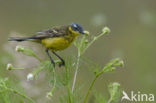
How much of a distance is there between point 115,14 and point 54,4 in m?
0.99

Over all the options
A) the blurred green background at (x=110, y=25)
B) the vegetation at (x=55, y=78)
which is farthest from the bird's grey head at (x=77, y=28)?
the blurred green background at (x=110, y=25)

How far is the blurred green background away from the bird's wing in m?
0.96

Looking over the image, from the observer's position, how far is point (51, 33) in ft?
10.7

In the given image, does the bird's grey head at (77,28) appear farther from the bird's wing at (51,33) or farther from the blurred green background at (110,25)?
the blurred green background at (110,25)

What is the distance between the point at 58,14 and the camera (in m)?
5.66

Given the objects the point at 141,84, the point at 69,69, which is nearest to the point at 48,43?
the point at 69,69

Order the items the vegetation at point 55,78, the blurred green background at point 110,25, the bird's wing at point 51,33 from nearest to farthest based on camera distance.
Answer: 1. the vegetation at point 55,78
2. the bird's wing at point 51,33
3. the blurred green background at point 110,25

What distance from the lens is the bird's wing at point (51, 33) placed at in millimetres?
3130

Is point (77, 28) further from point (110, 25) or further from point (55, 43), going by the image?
point (110, 25)

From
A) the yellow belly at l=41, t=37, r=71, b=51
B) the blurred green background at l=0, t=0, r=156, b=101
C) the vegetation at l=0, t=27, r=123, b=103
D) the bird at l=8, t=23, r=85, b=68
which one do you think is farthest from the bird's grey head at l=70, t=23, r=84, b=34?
the blurred green background at l=0, t=0, r=156, b=101

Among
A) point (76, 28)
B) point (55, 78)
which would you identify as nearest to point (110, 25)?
point (76, 28)

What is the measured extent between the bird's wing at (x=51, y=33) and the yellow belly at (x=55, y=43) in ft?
0.12

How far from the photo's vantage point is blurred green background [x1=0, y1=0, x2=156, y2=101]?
4418mm

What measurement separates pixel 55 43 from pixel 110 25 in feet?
9.96
